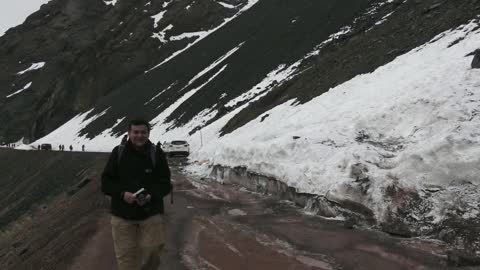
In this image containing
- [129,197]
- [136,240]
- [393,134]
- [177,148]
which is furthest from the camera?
[177,148]

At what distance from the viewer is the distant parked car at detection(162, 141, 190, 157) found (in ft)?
94.2

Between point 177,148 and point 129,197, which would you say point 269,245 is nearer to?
point 129,197

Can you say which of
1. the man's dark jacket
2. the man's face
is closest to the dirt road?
the man's dark jacket

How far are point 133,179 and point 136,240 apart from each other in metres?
0.71

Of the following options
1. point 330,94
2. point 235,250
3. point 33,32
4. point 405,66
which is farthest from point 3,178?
point 33,32

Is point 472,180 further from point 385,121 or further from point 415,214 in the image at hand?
point 385,121

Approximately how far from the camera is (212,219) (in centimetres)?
1009

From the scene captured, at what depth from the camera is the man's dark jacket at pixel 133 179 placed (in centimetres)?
507

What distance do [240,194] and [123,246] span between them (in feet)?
27.1

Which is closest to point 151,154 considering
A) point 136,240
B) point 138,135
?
point 138,135

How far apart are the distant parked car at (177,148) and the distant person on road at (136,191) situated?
23461mm

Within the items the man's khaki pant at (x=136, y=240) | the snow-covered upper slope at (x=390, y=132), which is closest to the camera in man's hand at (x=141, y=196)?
the man's khaki pant at (x=136, y=240)

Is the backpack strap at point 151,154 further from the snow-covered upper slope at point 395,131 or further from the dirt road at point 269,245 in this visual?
the snow-covered upper slope at point 395,131

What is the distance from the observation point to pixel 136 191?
504cm
